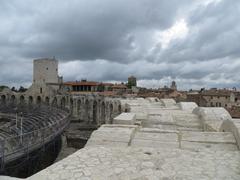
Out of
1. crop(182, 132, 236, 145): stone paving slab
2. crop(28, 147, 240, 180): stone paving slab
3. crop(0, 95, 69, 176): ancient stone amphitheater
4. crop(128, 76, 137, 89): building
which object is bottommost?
crop(0, 95, 69, 176): ancient stone amphitheater

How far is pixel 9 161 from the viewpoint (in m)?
7.66

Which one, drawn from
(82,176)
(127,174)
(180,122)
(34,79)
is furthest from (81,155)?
(34,79)

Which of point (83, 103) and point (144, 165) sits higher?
point (83, 103)

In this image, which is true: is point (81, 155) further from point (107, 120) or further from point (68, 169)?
point (107, 120)

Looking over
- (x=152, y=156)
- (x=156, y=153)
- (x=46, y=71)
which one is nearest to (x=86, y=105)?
(x=46, y=71)

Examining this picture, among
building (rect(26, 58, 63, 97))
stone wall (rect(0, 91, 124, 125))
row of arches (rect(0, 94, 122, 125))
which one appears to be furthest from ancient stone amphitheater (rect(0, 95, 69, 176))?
building (rect(26, 58, 63, 97))

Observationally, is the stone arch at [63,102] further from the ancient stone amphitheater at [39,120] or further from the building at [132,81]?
the building at [132,81]

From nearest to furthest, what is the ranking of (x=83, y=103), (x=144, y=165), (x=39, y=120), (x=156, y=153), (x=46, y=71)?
(x=144, y=165) → (x=156, y=153) → (x=39, y=120) → (x=83, y=103) → (x=46, y=71)

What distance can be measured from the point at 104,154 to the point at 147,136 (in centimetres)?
135

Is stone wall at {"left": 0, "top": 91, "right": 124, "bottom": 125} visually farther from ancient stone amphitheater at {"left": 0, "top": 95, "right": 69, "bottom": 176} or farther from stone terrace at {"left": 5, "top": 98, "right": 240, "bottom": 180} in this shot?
stone terrace at {"left": 5, "top": 98, "right": 240, "bottom": 180}

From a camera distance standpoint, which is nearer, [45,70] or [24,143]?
[24,143]

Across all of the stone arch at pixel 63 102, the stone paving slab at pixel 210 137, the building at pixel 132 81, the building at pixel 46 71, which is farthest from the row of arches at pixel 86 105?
the building at pixel 132 81

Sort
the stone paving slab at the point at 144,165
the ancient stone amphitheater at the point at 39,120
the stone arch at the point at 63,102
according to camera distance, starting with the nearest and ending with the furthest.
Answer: the stone paving slab at the point at 144,165
the ancient stone amphitheater at the point at 39,120
the stone arch at the point at 63,102

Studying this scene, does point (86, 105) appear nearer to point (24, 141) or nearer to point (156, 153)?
point (24, 141)
